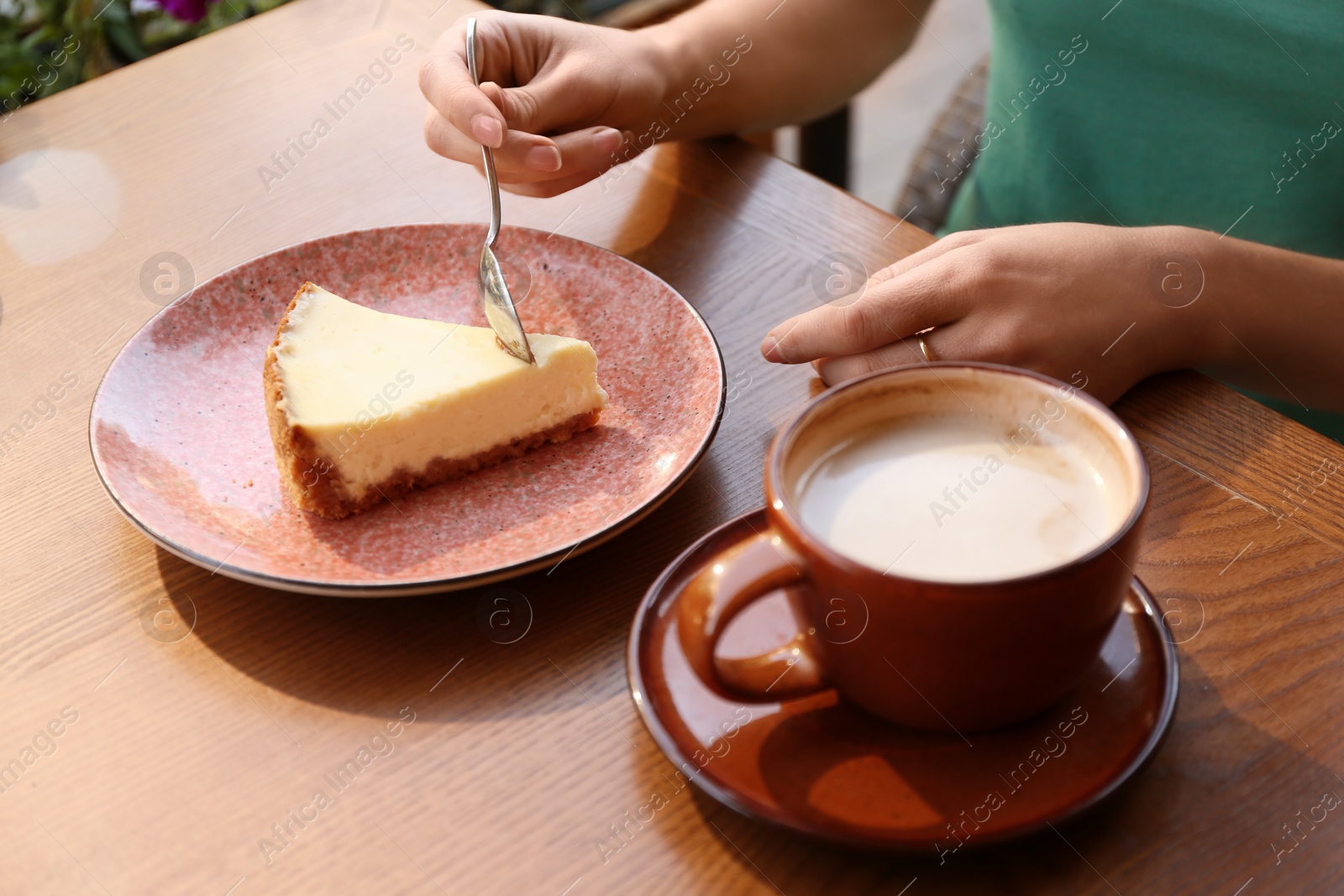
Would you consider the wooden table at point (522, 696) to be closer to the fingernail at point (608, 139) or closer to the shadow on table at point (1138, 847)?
the shadow on table at point (1138, 847)

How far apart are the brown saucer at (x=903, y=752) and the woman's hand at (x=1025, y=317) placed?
24 cm

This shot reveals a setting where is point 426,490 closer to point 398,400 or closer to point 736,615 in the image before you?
point 398,400

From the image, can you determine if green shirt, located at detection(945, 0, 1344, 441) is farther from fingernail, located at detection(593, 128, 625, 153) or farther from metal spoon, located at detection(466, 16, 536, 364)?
metal spoon, located at detection(466, 16, 536, 364)

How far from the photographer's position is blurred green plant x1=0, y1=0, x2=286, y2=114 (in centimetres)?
182

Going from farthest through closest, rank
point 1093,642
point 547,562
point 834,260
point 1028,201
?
1. point 1028,201
2. point 834,260
3. point 547,562
4. point 1093,642

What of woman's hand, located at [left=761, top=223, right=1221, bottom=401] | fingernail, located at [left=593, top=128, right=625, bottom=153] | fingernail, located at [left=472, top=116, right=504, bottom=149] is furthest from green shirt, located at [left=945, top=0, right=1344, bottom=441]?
fingernail, located at [left=472, top=116, right=504, bottom=149]

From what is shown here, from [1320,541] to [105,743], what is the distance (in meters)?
0.71

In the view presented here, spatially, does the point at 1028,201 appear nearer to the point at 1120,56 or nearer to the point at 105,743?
the point at 1120,56

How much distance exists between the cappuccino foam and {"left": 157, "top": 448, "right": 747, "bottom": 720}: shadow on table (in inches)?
6.7

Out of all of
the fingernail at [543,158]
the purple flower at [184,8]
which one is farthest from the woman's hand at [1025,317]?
the purple flower at [184,8]

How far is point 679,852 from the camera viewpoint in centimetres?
52

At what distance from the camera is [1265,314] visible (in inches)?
32.8

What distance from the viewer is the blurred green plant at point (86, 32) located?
71.8 inches

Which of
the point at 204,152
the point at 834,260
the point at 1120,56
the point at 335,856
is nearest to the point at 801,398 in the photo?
the point at 834,260
